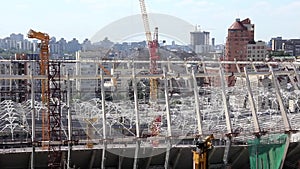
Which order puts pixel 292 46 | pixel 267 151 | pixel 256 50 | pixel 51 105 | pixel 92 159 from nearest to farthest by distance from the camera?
pixel 267 151 < pixel 92 159 < pixel 51 105 < pixel 256 50 < pixel 292 46

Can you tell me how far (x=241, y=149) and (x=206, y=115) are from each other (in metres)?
3.75

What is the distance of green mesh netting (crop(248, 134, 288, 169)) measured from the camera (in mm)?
8383

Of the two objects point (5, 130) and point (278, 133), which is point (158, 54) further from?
point (278, 133)

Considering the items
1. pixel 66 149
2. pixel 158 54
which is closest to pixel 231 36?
pixel 158 54

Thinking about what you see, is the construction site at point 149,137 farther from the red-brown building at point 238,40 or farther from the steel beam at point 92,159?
the red-brown building at point 238,40

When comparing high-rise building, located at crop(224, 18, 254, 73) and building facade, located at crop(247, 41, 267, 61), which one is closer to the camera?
high-rise building, located at crop(224, 18, 254, 73)

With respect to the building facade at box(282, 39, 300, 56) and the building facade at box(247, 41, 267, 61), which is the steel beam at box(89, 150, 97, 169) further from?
the building facade at box(282, 39, 300, 56)

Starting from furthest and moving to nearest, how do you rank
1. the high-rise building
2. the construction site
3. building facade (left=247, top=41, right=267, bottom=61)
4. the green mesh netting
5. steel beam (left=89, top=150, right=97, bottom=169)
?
building facade (left=247, top=41, right=267, bottom=61)
the high-rise building
steel beam (left=89, top=150, right=97, bottom=169)
the construction site
the green mesh netting

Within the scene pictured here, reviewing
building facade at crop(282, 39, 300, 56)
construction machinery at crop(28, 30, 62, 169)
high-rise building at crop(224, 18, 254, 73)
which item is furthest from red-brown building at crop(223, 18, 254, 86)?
construction machinery at crop(28, 30, 62, 169)

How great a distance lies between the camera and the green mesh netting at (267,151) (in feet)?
27.5

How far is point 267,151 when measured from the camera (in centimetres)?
851

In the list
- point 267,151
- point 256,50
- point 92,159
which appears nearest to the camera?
point 267,151

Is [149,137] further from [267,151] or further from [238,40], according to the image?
[238,40]

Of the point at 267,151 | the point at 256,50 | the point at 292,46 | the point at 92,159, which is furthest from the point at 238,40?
the point at 92,159
